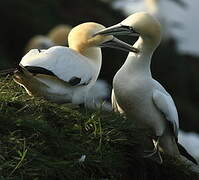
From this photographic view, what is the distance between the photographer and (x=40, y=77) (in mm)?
8125

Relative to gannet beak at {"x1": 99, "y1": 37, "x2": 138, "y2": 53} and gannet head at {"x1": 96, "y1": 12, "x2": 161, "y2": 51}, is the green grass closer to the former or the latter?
gannet beak at {"x1": 99, "y1": 37, "x2": 138, "y2": 53}

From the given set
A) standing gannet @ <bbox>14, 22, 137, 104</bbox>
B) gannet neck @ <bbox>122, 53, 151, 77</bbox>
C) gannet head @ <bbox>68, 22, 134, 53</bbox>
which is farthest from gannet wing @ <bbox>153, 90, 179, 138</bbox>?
gannet head @ <bbox>68, 22, 134, 53</bbox>

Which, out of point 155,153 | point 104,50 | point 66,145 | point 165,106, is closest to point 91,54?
point 165,106

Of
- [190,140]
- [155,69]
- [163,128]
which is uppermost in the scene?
[163,128]

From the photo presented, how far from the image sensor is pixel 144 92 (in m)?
8.34

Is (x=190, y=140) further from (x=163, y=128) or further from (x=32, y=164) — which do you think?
(x=32, y=164)

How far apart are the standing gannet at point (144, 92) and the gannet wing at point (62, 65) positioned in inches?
12.7

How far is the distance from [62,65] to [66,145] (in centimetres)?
87

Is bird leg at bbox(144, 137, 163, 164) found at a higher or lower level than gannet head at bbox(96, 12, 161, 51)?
lower

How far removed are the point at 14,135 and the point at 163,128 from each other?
174 cm

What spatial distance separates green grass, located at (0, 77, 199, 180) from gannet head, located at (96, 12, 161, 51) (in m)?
0.80

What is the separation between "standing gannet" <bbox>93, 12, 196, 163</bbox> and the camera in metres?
8.34


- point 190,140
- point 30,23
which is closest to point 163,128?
point 190,140

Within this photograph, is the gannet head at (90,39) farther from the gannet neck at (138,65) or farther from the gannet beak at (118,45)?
the gannet neck at (138,65)
